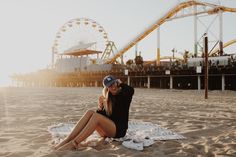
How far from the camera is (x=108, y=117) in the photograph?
499 cm

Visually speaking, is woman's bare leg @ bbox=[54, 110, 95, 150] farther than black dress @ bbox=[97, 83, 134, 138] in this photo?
No

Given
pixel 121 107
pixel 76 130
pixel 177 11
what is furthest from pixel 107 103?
pixel 177 11

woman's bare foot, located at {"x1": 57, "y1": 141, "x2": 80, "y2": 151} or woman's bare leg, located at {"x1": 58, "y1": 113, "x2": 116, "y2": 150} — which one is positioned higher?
woman's bare leg, located at {"x1": 58, "y1": 113, "x2": 116, "y2": 150}

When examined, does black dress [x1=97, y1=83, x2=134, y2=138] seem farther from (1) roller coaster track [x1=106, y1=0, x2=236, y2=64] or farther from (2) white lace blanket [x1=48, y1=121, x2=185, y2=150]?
(1) roller coaster track [x1=106, y1=0, x2=236, y2=64]

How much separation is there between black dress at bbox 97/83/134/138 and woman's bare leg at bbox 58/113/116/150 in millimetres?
98

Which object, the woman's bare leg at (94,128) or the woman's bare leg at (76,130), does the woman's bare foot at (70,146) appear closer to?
the woman's bare leg at (94,128)

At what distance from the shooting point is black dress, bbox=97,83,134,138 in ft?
15.8

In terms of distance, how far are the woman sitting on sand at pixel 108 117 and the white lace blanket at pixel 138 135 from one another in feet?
1.04

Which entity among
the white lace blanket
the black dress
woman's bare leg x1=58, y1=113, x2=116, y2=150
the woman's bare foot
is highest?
the black dress

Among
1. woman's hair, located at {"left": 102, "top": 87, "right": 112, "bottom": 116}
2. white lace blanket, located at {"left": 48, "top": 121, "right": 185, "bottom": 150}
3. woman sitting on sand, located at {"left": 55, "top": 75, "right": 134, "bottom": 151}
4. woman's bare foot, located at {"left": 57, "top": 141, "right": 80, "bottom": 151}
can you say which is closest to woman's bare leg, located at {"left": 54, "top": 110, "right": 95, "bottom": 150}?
woman sitting on sand, located at {"left": 55, "top": 75, "right": 134, "bottom": 151}

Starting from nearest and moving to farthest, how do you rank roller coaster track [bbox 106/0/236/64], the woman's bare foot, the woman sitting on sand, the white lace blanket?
the woman's bare foot
the woman sitting on sand
the white lace blanket
roller coaster track [bbox 106/0/236/64]

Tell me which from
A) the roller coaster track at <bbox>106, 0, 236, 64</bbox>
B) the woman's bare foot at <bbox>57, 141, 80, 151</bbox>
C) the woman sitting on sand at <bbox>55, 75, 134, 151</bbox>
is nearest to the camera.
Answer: the woman's bare foot at <bbox>57, 141, 80, 151</bbox>

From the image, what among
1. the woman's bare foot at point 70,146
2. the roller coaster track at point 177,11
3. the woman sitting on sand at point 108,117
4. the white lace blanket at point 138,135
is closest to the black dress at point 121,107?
the woman sitting on sand at point 108,117

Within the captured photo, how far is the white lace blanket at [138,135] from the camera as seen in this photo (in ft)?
16.2
